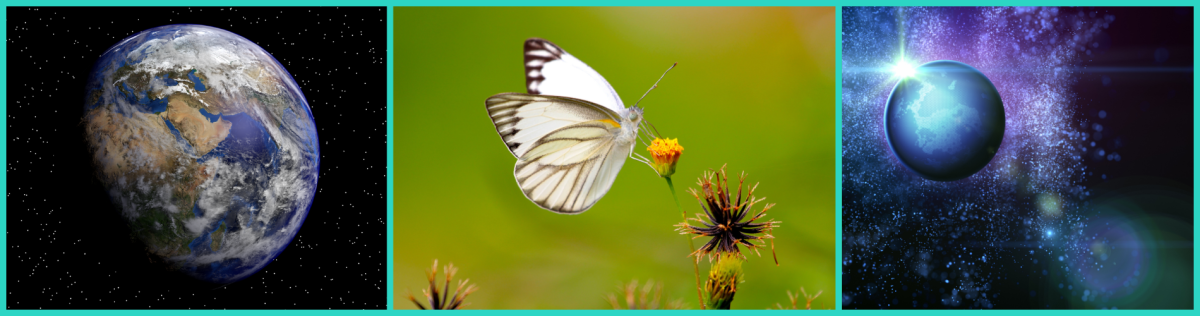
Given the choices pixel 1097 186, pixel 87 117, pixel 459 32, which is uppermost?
pixel 459 32

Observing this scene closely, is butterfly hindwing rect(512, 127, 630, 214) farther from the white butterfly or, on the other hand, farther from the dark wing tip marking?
the dark wing tip marking

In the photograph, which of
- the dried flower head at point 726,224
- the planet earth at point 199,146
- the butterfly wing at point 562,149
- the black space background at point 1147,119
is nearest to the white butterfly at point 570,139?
the butterfly wing at point 562,149

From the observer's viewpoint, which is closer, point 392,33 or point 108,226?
point 108,226

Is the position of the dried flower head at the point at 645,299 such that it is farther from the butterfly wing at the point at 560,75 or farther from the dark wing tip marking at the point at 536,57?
the dark wing tip marking at the point at 536,57

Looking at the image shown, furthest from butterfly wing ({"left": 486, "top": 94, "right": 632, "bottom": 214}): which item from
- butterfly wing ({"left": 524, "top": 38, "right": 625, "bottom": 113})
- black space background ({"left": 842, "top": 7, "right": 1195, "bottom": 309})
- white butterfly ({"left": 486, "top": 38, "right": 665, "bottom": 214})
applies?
black space background ({"left": 842, "top": 7, "right": 1195, "bottom": 309})

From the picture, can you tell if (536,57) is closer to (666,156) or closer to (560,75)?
(560,75)

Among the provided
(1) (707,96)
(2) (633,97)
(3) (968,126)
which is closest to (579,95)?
(2) (633,97)

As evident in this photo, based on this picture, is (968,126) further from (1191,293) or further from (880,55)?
(1191,293)
